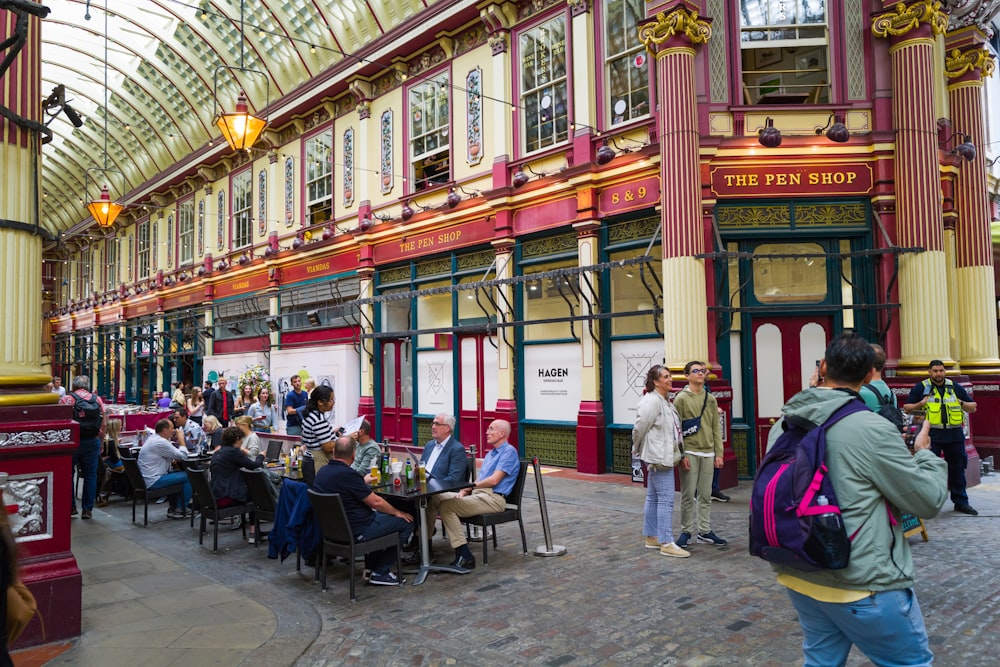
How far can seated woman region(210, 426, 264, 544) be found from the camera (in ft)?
26.8

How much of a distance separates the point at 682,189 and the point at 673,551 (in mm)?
5465

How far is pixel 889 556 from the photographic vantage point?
8.90 ft

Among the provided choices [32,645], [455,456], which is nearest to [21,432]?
[32,645]

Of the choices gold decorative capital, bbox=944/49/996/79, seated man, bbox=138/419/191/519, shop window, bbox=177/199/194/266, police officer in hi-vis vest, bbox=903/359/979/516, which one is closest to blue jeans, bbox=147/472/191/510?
seated man, bbox=138/419/191/519

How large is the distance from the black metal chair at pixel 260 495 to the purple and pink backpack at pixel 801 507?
5.82 m

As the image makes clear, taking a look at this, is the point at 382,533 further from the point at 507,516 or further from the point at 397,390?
the point at 397,390

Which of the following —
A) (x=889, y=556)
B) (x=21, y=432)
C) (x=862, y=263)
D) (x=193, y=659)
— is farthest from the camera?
(x=862, y=263)

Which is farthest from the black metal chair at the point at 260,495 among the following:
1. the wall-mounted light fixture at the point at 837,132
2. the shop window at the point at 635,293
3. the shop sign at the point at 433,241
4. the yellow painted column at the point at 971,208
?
the yellow painted column at the point at 971,208

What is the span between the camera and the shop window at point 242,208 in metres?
22.9

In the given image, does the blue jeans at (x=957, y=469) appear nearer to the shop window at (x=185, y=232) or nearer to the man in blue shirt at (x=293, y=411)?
the man in blue shirt at (x=293, y=411)

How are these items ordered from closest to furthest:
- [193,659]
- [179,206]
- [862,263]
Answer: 1. [193,659]
2. [862,263]
3. [179,206]

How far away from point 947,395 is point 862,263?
2856 mm

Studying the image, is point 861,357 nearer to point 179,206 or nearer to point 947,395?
point 947,395

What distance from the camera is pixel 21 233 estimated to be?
5.54 metres
